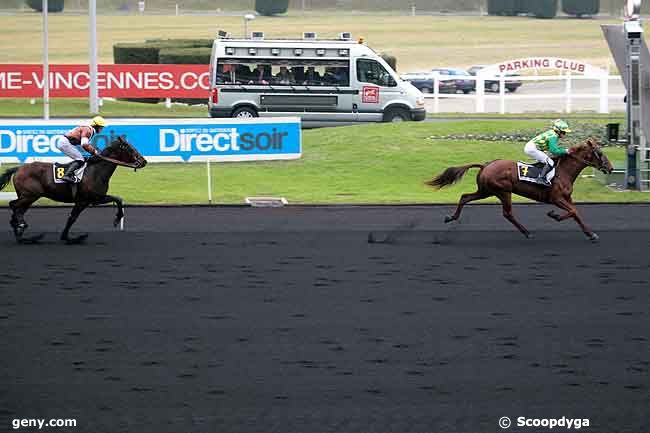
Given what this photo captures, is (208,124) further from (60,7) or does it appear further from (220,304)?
(60,7)

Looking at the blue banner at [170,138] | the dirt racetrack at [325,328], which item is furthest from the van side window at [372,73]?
the dirt racetrack at [325,328]

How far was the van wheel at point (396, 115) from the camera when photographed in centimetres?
3447

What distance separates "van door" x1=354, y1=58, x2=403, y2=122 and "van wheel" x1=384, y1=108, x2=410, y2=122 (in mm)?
182

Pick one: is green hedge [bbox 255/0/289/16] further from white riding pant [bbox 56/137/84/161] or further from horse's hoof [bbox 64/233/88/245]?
horse's hoof [bbox 64/233/88/245]

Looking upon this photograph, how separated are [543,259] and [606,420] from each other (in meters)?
7.28

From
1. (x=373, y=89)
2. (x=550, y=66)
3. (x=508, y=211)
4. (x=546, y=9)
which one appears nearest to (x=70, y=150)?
(x=508, y=211)

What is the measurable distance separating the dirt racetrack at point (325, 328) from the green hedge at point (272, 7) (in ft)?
238

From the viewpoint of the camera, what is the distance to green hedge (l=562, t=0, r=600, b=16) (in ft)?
289

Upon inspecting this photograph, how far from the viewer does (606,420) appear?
28.0 ft

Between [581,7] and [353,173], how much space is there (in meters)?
67.0

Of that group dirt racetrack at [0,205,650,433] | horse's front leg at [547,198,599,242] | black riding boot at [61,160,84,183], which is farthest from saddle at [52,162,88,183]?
horse's front leg at [547,198,599,242]

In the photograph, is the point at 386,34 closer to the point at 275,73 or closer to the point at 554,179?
the point at 275,73

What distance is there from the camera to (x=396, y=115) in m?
34.5

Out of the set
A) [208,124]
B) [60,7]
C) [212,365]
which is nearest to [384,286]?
Answer: [212,365]
